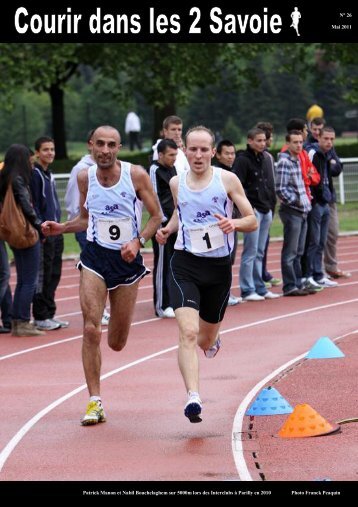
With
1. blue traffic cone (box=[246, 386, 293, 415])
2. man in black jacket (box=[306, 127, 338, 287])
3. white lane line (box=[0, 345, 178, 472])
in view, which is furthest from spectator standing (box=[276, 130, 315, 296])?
blue traffic cone (box=[246, 386, 293, 415])

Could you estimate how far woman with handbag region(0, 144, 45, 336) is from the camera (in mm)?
13328

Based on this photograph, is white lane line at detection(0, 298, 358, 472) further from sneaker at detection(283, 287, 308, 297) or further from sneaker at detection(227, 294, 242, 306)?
sneaker at detection(283, 287, 308, 297)

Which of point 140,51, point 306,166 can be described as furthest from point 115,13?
point 140,51

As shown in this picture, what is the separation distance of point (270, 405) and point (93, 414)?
124 centimetres

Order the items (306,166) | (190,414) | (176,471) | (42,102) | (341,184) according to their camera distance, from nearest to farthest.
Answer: (176,471), (190,414), (306,166), (341,184), (42,102)

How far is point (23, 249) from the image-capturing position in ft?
44.6

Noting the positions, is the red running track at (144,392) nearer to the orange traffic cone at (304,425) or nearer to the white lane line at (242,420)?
the white lane line at (242,420)

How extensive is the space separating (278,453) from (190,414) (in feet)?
2.39

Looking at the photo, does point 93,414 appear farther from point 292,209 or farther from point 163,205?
point 292,209

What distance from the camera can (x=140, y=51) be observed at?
134 feet

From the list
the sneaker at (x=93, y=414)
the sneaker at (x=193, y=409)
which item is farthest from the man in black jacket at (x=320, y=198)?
the sneaker at (x=193, y=409)

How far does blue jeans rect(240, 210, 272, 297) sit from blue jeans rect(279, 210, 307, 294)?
28 cm

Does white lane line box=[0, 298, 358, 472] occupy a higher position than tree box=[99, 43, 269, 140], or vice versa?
tree box=[99, 43, 269, 140]

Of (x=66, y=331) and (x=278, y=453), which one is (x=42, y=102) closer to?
(x=66, y=331)
